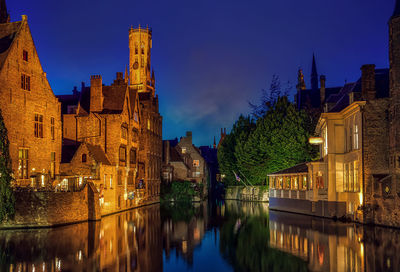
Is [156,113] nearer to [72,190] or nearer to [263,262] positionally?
[72,190]

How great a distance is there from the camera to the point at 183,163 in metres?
79.8

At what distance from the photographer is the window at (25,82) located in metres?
35.6

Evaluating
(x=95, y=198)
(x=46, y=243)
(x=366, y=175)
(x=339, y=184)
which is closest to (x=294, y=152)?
(x=339, y=184)

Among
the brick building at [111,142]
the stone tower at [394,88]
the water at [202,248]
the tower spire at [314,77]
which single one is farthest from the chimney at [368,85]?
the tower spire at [314,77]

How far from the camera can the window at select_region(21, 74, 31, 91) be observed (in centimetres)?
3556

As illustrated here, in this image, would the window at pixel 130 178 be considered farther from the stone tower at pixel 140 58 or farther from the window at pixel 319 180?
the stone tower at pixel 140 58

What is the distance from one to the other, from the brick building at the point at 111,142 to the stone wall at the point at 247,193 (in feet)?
57.6

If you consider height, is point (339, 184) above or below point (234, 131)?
below

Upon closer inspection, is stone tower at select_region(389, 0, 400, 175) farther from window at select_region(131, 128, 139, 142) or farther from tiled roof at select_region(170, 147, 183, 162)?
tiled roof at select_region(170, 147, 183, 162)

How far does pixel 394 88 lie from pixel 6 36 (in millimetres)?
31511

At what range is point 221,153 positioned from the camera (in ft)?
270

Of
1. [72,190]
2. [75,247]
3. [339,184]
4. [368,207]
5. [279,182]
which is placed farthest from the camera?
[279,182]

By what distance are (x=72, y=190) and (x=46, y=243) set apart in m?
12.1

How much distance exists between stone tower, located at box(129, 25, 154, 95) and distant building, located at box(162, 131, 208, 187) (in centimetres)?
4106
